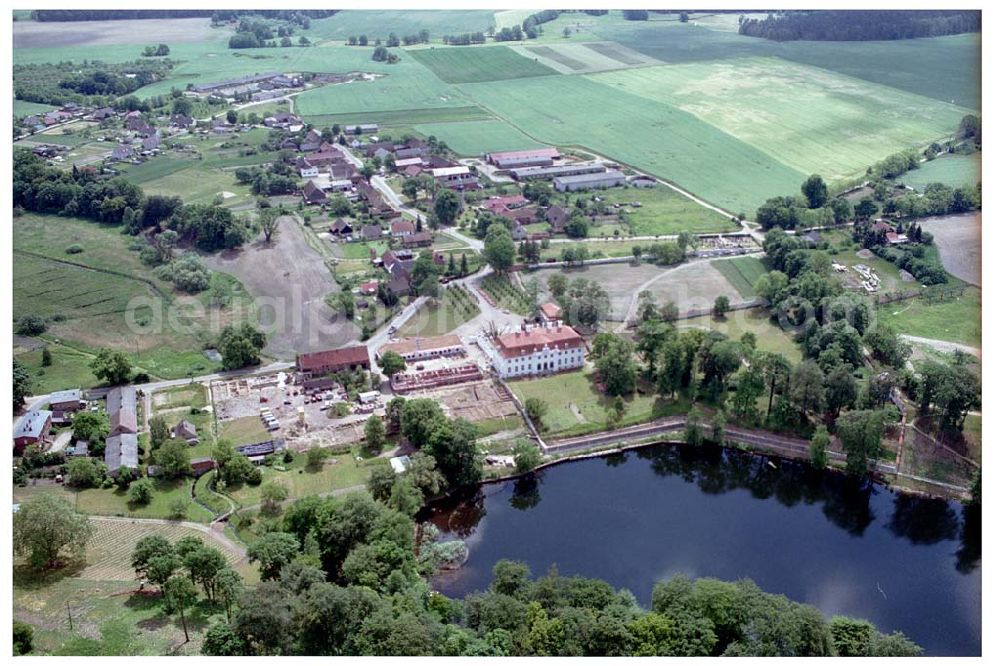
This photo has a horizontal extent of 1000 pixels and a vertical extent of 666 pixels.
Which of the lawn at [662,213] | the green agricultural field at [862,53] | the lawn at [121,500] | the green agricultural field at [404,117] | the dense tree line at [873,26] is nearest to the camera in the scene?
the lawn at [121,500]

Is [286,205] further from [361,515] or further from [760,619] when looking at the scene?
[760,619]

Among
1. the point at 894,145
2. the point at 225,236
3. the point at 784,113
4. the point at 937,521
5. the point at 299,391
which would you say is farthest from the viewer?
the point at 784,113

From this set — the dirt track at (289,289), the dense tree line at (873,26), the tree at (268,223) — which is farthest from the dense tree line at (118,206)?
the dense tree line at (873,26)

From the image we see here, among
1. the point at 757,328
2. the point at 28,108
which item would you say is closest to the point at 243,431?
the point at 757,328

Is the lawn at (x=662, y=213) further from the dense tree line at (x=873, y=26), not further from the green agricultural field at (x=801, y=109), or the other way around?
the dense tree line at (x=873, y=26)

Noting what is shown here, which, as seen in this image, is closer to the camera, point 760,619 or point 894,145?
point 760,619

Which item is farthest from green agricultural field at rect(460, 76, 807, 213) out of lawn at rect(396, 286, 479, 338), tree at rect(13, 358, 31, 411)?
tree at rect(13, 358, 31, 411)

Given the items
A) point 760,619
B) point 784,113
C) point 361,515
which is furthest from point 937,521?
point 784,113
